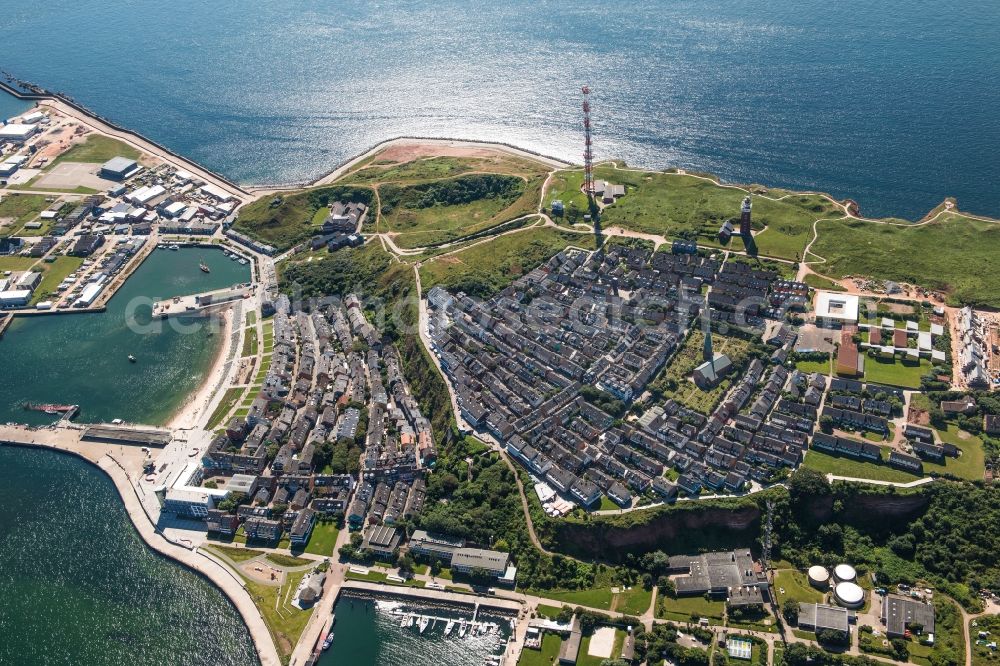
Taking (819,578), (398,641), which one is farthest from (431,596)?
(819,578)

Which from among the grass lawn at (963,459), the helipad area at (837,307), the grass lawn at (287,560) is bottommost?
the grass lawn at (287,560)

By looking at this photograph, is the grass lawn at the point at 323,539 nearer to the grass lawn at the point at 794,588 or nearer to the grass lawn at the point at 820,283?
the grass lawn at the point at 794,588

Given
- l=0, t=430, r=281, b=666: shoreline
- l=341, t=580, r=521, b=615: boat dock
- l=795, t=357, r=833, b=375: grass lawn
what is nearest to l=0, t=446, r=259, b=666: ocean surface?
l=0, t=430, r=281, b=666: shoreline

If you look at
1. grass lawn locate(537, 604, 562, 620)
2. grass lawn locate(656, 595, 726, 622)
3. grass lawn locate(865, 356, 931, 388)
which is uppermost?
grass lawn locate(865, 356, 931, 388)

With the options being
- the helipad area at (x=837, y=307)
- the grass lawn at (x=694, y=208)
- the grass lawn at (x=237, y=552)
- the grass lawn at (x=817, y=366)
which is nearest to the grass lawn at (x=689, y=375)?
the grass lawn at (x=817, y=366)

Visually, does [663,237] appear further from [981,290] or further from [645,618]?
[645,618]

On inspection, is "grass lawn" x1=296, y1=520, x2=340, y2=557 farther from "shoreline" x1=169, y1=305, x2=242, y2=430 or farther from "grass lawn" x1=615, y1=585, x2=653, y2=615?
"grass lawn" x1=615, y1=585, x2=653, y2=615

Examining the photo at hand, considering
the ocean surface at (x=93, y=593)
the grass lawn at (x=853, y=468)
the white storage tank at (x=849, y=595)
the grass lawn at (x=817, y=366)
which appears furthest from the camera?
the grass lawn at (x=817, y=366)
